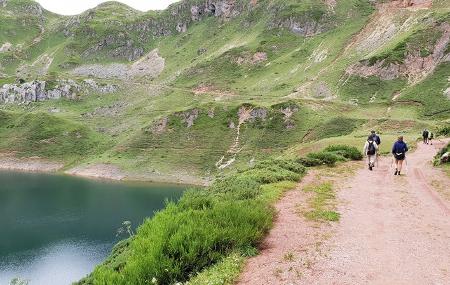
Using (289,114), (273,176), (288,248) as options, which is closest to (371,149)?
(273,176)

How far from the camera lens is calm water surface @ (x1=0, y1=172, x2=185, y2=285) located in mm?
58022

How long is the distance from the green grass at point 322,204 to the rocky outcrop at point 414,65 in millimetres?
124097

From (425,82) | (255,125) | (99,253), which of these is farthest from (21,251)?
(425,82)

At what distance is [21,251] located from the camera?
6381 centimetres

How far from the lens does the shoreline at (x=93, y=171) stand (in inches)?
4715

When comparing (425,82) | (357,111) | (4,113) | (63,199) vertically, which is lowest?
(63,199)

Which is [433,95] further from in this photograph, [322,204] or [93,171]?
[322,204]

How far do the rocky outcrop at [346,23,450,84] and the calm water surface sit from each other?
3126 inches

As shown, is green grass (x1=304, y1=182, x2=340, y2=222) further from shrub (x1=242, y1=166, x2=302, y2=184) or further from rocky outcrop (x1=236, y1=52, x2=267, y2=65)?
rocky outcrop (x1=236, y1=52, x2=267, y2=65)

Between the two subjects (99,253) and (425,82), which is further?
(425,82)

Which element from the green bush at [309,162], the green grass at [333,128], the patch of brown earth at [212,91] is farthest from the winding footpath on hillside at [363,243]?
the patch of brown earth at [212,91]

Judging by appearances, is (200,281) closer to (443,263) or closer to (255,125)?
(443,263)

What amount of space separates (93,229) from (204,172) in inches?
1885

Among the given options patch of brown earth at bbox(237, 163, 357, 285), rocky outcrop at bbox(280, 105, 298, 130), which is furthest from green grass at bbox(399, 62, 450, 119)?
patch of brown earth at bbox(237, 163, 357, 285)
